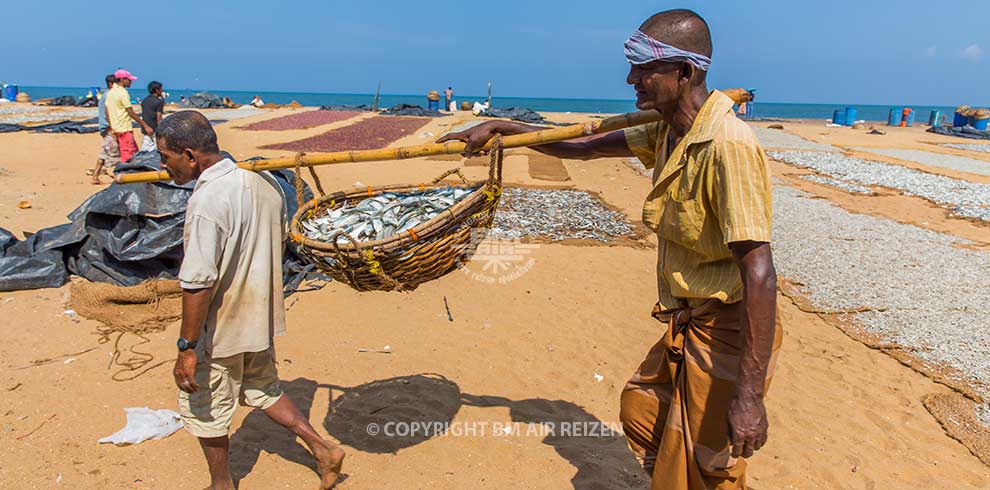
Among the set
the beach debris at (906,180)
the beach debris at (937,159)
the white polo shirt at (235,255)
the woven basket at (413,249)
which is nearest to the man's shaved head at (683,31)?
the woven basket at (413,249)

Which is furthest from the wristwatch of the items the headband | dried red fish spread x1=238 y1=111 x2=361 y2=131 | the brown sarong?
dried red fish spread x1=238 y1=111 x2=361 y2=131

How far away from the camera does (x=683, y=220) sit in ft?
7.09

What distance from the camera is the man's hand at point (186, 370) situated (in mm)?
2693

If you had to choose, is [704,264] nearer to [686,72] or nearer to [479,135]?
[686,72]

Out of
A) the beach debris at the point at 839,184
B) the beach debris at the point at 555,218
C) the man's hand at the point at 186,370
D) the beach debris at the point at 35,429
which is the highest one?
the beach debris at the point at 839,184

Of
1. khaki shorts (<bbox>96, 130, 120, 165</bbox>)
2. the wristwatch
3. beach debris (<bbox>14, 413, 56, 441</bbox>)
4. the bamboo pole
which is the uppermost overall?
the bamboo pole

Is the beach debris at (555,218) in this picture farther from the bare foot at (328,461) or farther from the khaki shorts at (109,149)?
the khaki shorts at (109,149)

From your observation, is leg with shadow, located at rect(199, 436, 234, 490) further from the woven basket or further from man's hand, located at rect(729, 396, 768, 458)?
man's hand, located at rect(729, 396, 768, 458)

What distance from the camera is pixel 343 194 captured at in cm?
395

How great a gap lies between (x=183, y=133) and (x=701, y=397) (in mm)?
2505

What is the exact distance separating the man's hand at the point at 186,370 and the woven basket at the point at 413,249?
2.29 feet

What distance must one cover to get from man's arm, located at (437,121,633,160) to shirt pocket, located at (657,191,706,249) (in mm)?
879

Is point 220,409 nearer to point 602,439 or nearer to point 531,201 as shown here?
point 602,439

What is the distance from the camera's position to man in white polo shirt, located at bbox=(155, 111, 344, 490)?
2.60 m
